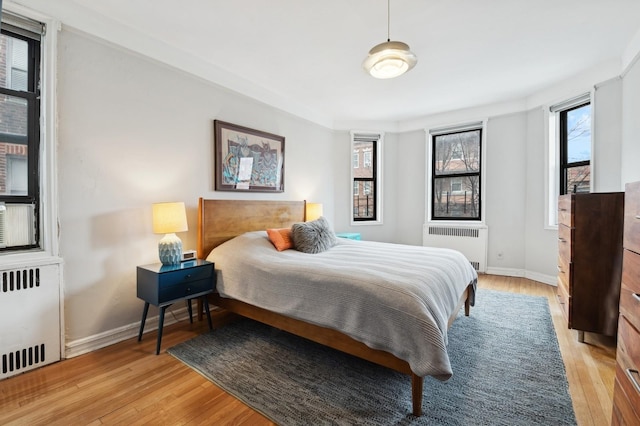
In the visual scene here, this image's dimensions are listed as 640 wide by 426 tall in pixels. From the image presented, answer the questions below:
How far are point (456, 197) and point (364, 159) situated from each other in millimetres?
1683

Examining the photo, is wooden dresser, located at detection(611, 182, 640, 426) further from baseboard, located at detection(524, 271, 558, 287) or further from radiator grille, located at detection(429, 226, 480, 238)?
radiator grille, located at detection(429, 226, 480, 238)

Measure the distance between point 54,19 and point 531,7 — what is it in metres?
3.46

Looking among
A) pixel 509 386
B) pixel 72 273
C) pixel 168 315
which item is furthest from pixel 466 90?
pixel 72 273

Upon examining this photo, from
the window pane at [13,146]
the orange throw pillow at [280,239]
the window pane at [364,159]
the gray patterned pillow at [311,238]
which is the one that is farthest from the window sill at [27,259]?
the window pane at [364,159]

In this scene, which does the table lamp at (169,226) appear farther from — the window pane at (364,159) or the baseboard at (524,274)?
the baseboard at (524,274)

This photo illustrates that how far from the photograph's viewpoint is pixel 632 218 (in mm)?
1229

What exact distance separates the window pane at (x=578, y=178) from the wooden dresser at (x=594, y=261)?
1.40 metres

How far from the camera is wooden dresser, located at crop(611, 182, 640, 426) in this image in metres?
1.08

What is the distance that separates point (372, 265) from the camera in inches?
87.1

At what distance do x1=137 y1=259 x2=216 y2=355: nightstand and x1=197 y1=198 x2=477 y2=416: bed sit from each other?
148 millimetres

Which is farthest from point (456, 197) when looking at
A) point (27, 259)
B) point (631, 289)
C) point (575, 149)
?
point (27, 259)

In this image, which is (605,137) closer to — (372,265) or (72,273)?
(372,265)

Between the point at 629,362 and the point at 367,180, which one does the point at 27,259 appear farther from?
the point at 367,180

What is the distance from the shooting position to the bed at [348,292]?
63.1 inches
